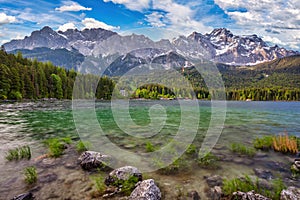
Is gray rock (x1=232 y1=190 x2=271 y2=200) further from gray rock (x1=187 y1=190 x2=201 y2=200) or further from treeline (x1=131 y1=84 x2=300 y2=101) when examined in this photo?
treeline (x1=131 y1=84 x2=300 y2=101)

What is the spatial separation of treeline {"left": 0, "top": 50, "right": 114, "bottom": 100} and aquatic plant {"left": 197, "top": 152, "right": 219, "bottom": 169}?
7237 centimetres

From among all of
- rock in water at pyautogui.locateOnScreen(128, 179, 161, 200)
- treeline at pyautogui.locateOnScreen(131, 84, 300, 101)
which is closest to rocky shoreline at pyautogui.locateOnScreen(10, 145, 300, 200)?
rock in water at pyautogui.locateOnScreen(128, 179, 161, 200)

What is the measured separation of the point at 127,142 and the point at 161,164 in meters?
6.24

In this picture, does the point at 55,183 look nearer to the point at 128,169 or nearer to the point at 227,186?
the point at 128,169

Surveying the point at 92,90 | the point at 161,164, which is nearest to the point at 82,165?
the point at 161,164

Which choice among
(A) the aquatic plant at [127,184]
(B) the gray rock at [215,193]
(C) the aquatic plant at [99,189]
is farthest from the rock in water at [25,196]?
(B) the gray rock at [215,193]

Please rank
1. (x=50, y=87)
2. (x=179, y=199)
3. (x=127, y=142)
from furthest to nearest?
1. (x=50, y=87)
2. (x=127, y=142)
3. (x=179, y=199)

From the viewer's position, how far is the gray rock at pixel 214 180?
853cm

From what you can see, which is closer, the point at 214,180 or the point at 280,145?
the point at 214,180

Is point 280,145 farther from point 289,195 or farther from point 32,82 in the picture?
point 32,82

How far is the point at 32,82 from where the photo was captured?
251ft

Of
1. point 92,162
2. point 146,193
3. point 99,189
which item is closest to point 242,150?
point 146,193

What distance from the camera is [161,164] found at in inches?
419

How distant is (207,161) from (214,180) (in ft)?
6.80
